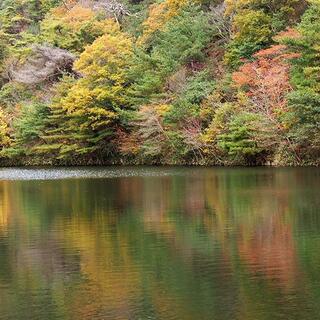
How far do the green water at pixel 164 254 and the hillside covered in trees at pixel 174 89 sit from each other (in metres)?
13.5

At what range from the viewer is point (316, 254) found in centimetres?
1364

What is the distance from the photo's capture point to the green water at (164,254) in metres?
10.4

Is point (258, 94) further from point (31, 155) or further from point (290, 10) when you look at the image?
point (31, 155)

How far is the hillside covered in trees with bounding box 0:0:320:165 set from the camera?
39825mm

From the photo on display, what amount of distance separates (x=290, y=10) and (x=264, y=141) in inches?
410

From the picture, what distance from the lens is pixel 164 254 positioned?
14188mm

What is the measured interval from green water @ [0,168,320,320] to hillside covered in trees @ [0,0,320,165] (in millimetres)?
13531

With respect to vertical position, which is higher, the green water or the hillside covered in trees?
the hillside covered in trees

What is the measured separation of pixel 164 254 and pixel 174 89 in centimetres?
3428

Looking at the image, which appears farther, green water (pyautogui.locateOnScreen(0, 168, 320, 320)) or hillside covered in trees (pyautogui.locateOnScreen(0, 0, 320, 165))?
hillside covered in trees (pyautogui.locateOnScreen(0, 0, 320, 165))

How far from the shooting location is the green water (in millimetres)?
10352

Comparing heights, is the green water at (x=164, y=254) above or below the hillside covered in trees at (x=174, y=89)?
below

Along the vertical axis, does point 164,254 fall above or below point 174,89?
below

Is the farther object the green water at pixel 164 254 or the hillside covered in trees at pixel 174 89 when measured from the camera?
the hillside covered in trees at pixel 174 89
